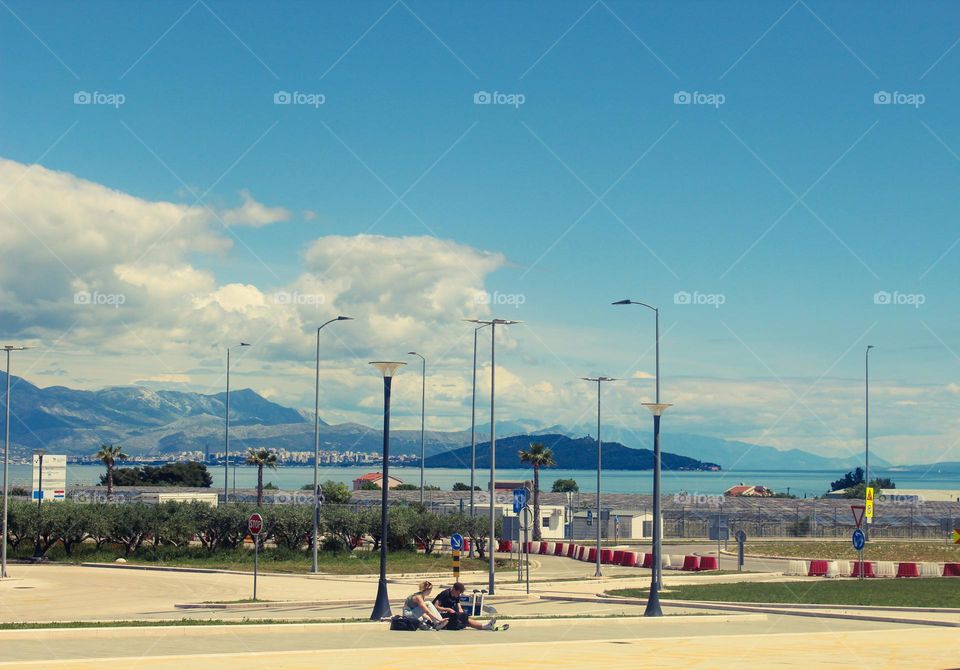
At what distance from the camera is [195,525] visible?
57969 millimetres

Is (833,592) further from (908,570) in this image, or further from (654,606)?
(908,570)

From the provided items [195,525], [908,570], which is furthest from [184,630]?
[908,570]

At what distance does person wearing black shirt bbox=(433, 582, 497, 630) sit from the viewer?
25281 mm

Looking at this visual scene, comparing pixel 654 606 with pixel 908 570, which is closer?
pixel 654 606

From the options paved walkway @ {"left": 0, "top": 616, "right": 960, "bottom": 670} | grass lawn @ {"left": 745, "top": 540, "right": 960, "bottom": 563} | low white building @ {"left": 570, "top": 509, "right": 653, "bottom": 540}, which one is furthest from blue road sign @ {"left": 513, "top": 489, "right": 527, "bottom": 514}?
low white building @ {"left": 570, "top": 509, "right": 653, "bottom": 540}

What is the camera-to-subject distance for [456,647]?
2186 centimetres

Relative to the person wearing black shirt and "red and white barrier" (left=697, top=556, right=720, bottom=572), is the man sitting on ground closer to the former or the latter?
the person wearing black shirt

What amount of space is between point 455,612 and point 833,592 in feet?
61.2

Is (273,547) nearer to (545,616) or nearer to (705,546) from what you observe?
(705,546)

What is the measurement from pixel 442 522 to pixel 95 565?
16288 mm

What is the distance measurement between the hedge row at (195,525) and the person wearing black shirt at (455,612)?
1270 inches

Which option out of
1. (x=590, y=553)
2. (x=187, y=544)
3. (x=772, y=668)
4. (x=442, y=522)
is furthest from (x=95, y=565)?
(x=772, y=668)

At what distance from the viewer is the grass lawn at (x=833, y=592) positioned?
35.7m

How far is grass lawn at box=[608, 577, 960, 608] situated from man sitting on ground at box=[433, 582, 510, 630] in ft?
41.9
